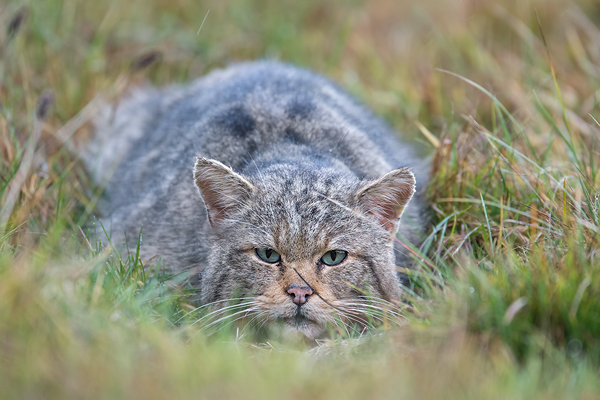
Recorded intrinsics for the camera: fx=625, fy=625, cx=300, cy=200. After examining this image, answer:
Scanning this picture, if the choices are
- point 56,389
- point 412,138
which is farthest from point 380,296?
point 412,138

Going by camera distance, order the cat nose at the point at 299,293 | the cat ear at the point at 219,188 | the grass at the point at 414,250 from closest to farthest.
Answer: the grass at the point at 414,250 < the cat nose at the point at 299,293 < the cat ear at the point at 219,188

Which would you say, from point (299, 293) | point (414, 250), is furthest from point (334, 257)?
point (414, 250)

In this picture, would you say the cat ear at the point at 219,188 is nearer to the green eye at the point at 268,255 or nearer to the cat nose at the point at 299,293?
the green eye at the point at 268,255

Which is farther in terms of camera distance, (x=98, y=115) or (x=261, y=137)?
(x=98, y=115)

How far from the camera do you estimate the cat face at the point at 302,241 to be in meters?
3.19

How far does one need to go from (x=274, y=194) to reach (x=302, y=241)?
342mm

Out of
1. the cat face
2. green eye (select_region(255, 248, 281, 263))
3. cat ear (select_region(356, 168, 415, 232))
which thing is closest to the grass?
the cat face

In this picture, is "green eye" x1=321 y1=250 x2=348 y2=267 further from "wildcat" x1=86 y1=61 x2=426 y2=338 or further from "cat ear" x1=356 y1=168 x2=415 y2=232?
"cat ear" x1=356 y1=168 x2=415 y2=232

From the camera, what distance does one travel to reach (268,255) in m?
3.35

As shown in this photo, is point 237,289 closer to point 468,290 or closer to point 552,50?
point 468,290

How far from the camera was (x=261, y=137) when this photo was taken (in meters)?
4.16

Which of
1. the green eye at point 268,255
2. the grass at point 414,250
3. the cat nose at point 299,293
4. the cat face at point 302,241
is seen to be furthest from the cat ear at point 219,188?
the cat nose at point 299,293

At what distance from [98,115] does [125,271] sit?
305 centimetres

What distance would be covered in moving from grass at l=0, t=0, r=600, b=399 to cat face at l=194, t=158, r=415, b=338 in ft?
0.60
